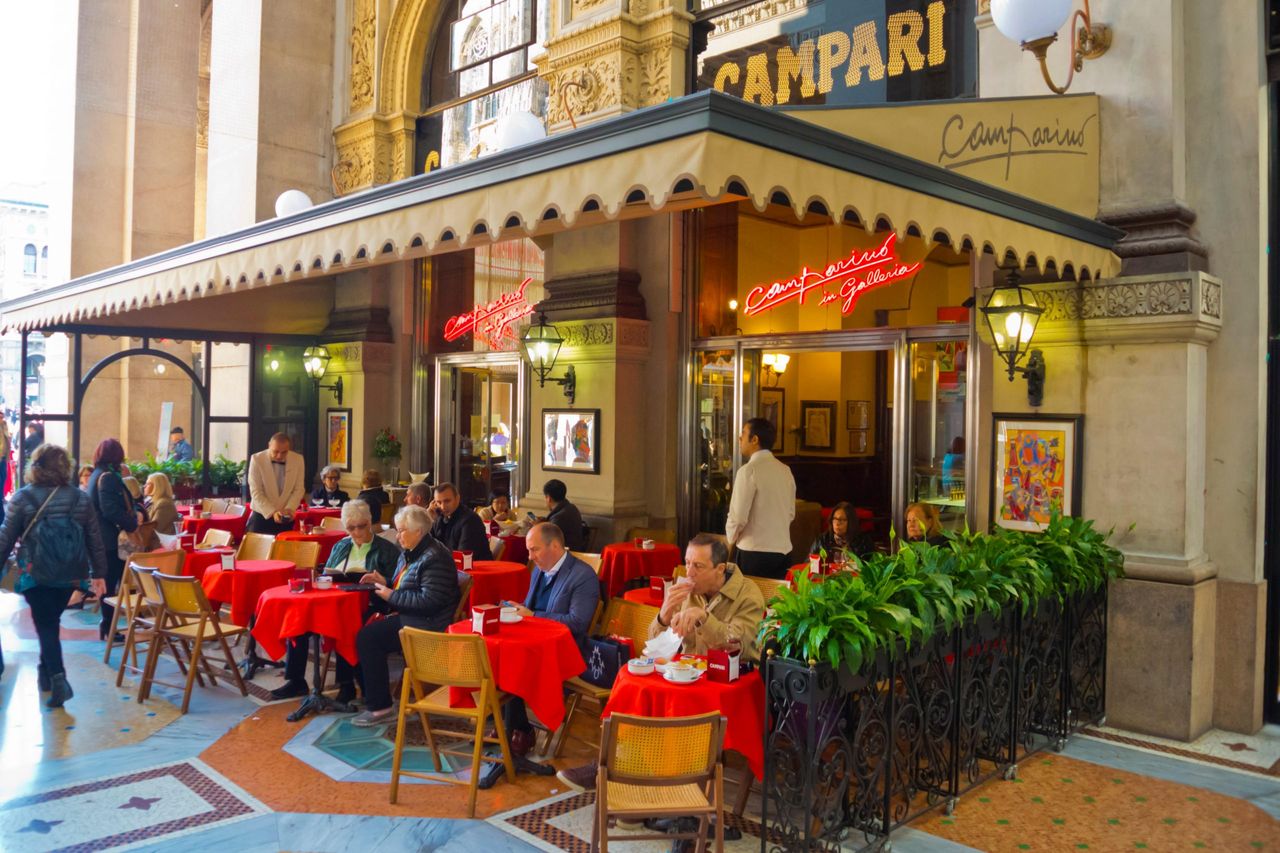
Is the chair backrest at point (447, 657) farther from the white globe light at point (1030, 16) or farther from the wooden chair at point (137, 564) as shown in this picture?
the white globe light at point (1030, 16)

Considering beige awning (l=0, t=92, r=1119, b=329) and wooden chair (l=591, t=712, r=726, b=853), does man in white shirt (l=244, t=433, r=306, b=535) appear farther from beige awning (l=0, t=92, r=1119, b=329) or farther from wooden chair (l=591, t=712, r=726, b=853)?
wooden chair (l=591, t=712, r=726, b=853)

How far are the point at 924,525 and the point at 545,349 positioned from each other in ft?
17.2

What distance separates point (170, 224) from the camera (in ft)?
55.5

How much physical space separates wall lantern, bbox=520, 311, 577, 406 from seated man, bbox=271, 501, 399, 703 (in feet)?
13.3

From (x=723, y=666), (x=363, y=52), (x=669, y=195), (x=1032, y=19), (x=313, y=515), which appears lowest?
(x=723, y=666)

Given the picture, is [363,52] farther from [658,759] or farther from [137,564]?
[658,759]

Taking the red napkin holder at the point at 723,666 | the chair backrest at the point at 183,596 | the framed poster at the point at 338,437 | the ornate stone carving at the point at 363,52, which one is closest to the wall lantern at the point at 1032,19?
the red napkin holder at the point at 723,666

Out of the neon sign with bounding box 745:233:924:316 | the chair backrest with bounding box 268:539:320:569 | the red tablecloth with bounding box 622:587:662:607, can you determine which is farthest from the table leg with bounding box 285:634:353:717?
the neon sign with bounding box 745:233:924:316

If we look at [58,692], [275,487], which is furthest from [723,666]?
[275,487]

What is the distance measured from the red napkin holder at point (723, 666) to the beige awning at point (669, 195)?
81.4 inches

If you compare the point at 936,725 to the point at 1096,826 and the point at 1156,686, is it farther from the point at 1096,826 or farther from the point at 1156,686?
the point at 1156,686

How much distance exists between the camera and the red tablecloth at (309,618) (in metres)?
6.21

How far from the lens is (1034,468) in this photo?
6.83 metres


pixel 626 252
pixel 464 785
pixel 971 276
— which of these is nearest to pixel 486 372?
pixel 626 252
